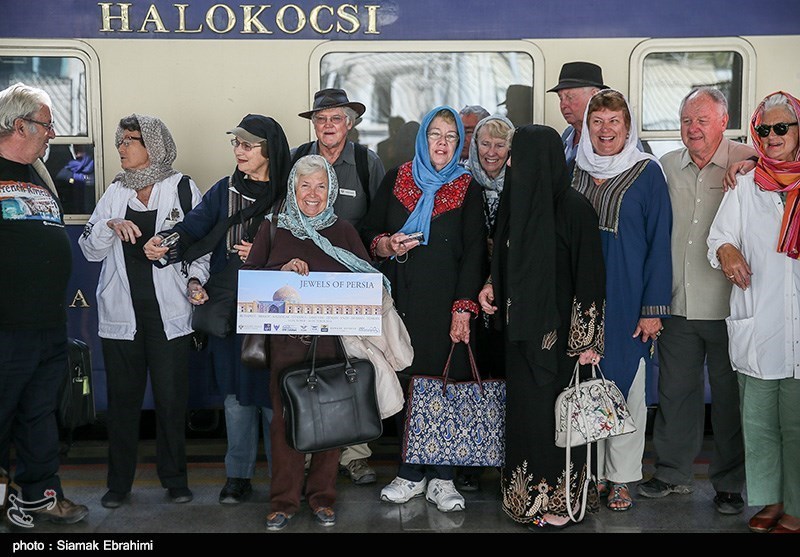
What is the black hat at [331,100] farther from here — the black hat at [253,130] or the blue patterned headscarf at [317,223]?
the blue patterned headscarf at [317,223]

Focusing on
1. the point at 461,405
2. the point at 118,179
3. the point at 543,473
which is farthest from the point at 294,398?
the point at 118,179

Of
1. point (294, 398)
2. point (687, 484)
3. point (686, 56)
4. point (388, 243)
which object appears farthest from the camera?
point (686, 56)

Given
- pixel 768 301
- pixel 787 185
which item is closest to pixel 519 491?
pixel 768 301

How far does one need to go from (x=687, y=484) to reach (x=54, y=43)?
4.42 meters

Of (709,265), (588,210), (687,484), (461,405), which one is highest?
(588,210)

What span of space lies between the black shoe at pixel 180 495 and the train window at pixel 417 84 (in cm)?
226

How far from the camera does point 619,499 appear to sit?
446cm

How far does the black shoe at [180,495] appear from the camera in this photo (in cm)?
459

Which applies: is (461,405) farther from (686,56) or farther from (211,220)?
(686,56)

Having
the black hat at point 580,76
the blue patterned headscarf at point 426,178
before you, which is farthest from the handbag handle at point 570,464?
the black hat at point 580,76

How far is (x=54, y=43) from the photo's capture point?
4988 mm

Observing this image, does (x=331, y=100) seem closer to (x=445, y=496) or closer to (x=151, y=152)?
(x=151, y=152)

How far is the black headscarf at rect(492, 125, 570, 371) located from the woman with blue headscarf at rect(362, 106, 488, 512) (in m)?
0.34

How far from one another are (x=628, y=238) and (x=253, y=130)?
200cm
